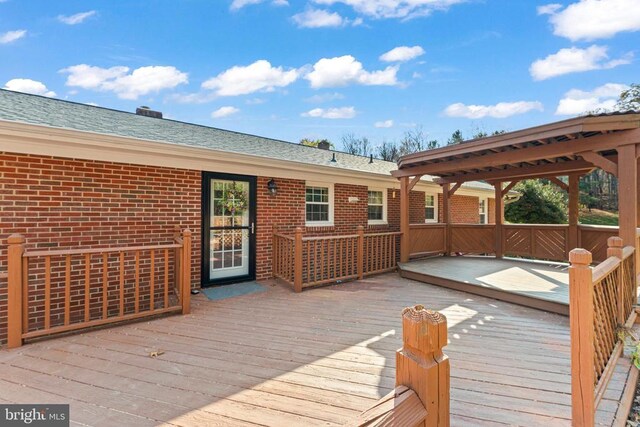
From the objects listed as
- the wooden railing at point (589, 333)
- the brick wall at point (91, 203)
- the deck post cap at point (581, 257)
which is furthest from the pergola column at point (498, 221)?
the brick wall at point (91, 203)

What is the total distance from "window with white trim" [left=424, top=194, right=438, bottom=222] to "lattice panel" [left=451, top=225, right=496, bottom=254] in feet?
4.11

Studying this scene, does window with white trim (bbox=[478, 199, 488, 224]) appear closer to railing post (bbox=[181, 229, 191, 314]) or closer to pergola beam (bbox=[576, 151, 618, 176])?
pergola beam (bbox=[576, 151, 618, 176])

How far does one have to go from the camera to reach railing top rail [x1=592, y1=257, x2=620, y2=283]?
2.25m

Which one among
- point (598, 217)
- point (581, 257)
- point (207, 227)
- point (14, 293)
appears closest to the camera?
point (581, 257)

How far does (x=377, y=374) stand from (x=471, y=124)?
33352 mm

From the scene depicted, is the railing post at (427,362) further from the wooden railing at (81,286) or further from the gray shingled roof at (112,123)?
the gray shingled roof at (112,123)

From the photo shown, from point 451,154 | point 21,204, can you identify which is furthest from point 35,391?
point 451,154

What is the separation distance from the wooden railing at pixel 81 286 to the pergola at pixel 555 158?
5603 millimetres

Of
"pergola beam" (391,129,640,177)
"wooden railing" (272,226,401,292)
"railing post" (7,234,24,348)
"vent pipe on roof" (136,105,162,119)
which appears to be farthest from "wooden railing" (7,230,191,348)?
"pergola beam" (391,129,640,177)

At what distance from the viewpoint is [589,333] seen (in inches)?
78.2

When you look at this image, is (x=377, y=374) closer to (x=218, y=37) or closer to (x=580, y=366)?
(x=580, y=366)

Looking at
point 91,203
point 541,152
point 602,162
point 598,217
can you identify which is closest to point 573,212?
point 541,152

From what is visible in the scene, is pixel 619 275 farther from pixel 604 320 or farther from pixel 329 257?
pixel 329 257

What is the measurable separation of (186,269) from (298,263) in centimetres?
204
